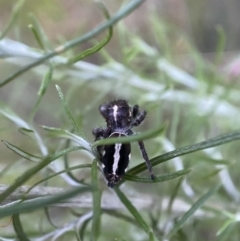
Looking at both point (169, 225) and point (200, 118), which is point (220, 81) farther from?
point (169, 225)

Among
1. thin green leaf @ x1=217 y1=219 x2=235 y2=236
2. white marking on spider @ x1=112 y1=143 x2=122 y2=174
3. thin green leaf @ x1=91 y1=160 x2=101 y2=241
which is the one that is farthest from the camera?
thin green leaf @ x1=217 y1=219 x2=235 y2=236

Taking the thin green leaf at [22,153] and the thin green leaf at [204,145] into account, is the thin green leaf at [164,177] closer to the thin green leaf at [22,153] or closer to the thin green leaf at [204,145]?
the thin green leaf at [204,145]

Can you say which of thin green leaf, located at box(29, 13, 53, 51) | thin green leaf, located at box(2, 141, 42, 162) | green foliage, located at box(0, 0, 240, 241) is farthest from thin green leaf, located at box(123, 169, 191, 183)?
thin green leaf, located at box(29, 13, 53, 51)

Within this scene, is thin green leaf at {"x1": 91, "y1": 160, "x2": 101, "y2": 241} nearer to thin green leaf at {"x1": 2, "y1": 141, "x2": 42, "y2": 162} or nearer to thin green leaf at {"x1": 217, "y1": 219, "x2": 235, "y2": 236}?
thin green leaf at {"x1": 2, "y1": 141, "x2": 42, "y2": 162}

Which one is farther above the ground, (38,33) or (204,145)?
(38,33)

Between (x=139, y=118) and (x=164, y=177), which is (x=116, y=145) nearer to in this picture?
(x=164, y=177)

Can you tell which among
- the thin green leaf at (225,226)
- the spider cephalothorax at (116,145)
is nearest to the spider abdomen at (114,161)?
the spider cephalothorax at (116,145)

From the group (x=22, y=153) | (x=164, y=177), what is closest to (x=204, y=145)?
(x=164, y=177)
